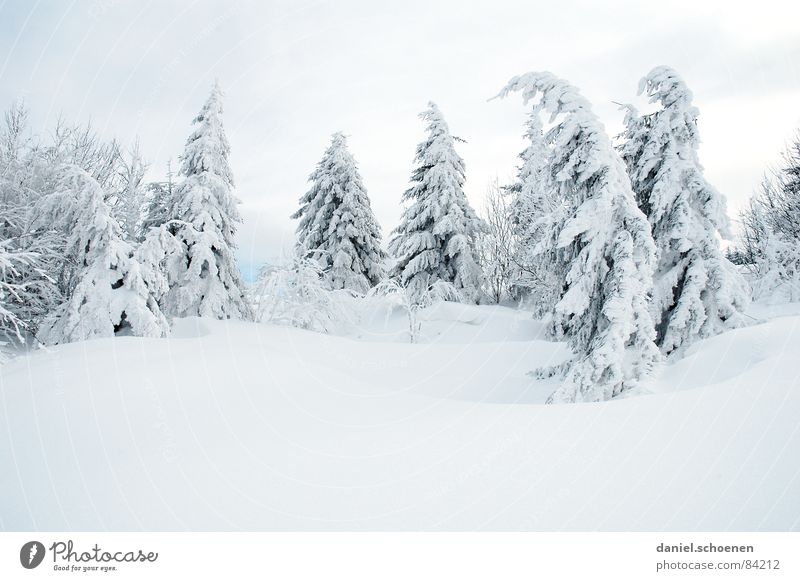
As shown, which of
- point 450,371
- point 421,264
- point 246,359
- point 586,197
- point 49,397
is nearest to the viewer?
point 49,397

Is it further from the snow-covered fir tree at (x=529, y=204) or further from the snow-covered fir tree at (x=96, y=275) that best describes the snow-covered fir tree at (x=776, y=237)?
the snow-covered fir tree at (x=96, y=275)

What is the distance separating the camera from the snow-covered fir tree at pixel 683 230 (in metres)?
9.37

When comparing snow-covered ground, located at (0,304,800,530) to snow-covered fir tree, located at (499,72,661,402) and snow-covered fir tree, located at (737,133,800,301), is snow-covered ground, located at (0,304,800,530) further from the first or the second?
snow-covered fir tree, located at (737,133,800,301)

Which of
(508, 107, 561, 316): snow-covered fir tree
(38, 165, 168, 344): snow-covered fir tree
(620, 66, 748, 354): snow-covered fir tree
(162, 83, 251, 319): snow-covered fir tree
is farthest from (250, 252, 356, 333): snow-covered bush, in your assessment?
(620, 66, 748, 354): snow-covered fir tree

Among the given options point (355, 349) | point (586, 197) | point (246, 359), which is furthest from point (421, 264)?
point (246, 359)

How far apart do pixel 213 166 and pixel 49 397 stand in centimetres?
1316

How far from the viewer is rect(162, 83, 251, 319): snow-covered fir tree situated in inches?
602

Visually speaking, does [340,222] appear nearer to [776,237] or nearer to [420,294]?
[420,294]

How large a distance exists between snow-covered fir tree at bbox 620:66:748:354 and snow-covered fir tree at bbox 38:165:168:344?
11.2m

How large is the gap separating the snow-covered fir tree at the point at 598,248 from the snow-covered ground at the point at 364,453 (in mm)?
1203

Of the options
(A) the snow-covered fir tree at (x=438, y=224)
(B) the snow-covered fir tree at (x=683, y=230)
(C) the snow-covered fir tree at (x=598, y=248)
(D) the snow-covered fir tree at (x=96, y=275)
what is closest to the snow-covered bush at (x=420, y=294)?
(A) the snow-covered fir tree at (x=438, y=224)

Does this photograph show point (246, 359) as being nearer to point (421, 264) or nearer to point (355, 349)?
point (355, 349)
